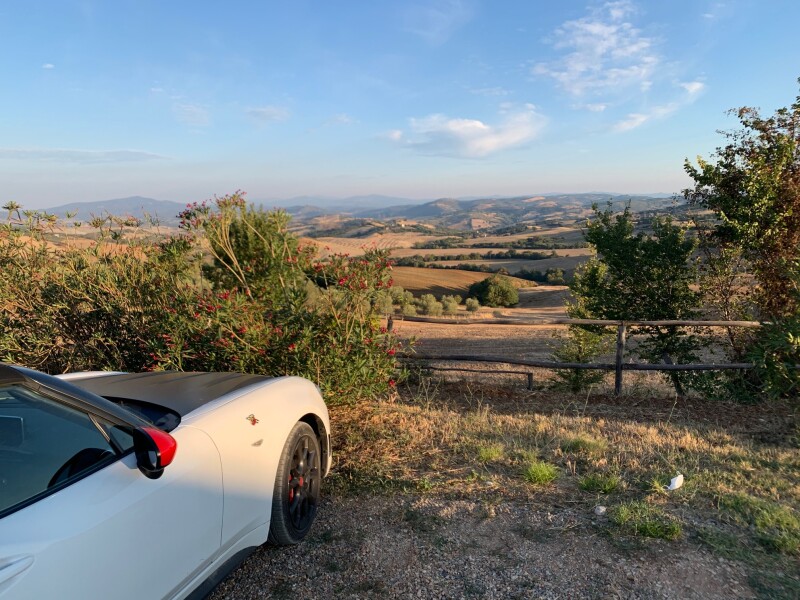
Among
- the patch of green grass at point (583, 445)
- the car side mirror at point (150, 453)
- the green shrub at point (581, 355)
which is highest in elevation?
the car side mirror at point (150, 453)

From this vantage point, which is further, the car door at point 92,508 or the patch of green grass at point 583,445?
the patch of green grass at point 583,445

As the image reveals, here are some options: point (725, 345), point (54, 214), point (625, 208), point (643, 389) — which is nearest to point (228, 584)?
point (54, 214)

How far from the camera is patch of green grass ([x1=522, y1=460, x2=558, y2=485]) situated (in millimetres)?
3822

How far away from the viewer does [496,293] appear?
4794 cm

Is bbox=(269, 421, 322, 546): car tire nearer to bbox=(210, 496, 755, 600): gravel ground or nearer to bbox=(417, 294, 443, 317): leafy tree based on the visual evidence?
bbox=(210, 496, 755, 600): gravel ground

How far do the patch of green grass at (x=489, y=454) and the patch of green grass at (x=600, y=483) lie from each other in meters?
0.73

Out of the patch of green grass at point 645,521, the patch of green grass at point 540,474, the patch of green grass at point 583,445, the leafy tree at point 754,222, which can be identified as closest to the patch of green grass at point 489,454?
the patch of green grass at point 540,474

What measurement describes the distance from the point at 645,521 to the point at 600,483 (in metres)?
0.58

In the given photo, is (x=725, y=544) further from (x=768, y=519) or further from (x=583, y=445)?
(x=583, y=445)

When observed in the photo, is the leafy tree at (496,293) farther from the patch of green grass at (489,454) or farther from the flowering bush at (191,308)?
the patch of green grass at (489,454)

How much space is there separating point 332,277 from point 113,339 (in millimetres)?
2809

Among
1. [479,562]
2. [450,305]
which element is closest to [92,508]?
[479,562]

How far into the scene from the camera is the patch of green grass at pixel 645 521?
3018 millimetres

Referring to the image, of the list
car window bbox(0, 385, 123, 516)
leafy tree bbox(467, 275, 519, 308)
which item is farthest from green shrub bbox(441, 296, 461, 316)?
car window bbox(0, 385, 123, 516)
